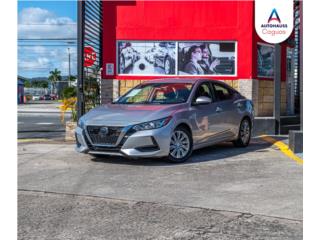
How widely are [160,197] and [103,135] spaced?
2399mm

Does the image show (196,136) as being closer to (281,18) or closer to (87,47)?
(281,18)

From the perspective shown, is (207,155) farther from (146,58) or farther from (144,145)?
(146,58)

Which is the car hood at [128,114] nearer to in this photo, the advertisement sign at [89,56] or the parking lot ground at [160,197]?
the parking lot ground at [160,197]

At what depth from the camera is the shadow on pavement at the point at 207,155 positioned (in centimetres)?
839

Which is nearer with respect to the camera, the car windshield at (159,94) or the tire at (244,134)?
the car windshield at (159,94)

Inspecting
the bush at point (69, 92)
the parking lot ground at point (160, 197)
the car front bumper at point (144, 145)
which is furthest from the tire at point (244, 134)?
the bush at point (69, 92)

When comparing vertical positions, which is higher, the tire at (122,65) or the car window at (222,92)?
the tire at (122,65)

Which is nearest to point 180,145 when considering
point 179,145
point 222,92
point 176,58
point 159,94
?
point 179,145

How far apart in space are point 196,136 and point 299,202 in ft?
10.9

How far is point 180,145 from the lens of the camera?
8273 mm

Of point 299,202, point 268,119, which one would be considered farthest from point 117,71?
point 299,202

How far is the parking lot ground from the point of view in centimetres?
460

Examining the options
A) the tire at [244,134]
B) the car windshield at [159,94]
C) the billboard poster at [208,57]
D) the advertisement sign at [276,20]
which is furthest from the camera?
the billboard poster at [208,57]

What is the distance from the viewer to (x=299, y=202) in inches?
219
